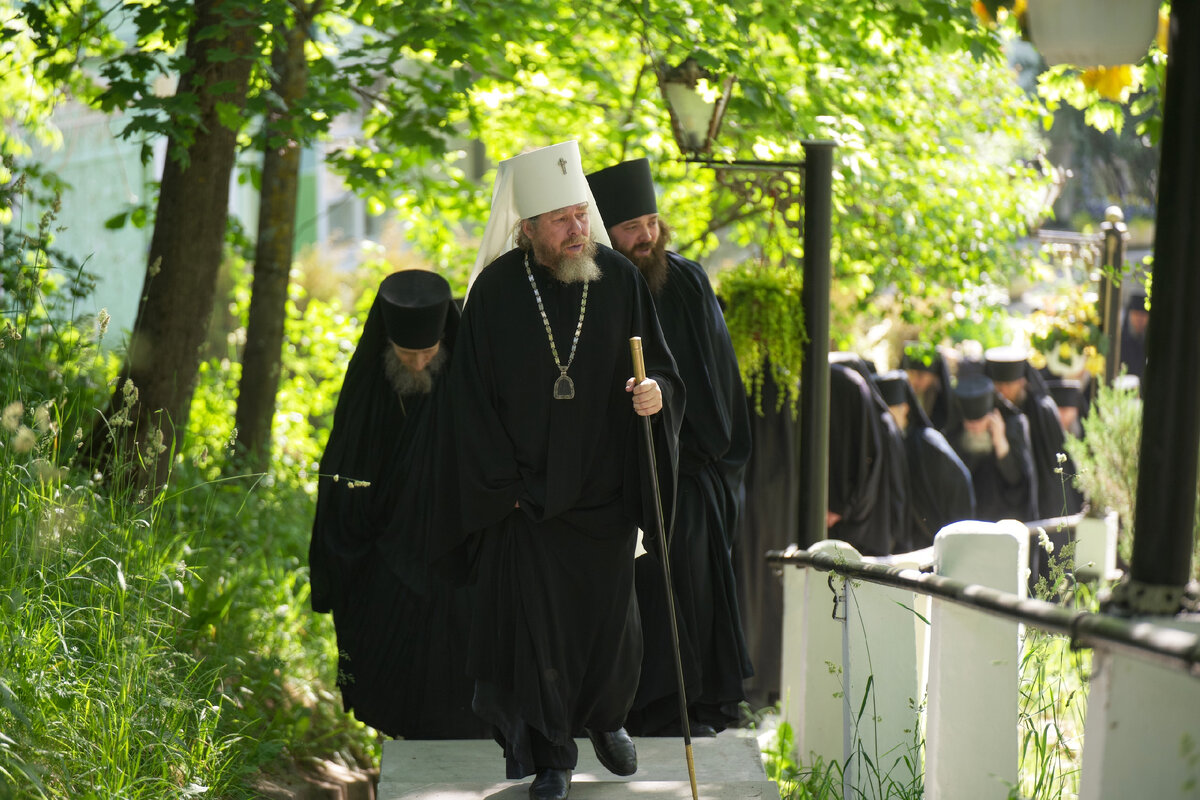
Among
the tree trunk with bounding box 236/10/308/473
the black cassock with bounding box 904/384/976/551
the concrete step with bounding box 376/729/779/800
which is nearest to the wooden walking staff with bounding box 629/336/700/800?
the concrete step with bounding box 376/729/779/800

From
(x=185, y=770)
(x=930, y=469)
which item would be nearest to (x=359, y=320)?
(x=930, y=469)

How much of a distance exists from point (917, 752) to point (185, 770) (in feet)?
7.92

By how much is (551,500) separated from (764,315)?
257cm

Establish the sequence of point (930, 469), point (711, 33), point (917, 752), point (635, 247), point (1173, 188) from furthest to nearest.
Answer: point (930, 469)
point (711, 33)
point (635, 247)
point (917, 752)
point (1173, 188)

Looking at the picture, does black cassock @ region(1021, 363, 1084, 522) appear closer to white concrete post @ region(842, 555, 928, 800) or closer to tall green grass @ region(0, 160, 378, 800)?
tall green grass @ region(0, 160, 378, 800)

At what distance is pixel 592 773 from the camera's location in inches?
213

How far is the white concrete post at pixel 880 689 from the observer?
4.63m

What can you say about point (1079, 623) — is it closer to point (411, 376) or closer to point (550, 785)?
point (550, 785)

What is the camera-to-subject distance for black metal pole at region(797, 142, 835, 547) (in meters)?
6.40

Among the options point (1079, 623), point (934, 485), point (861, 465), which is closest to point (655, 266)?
point (1079, 623)

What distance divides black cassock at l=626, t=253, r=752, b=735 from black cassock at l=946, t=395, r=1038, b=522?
22.9ft

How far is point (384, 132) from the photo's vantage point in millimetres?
9797

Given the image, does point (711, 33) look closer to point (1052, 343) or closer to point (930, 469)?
point (1052, 343)

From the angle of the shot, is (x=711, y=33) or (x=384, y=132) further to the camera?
(x=384, y=132)
